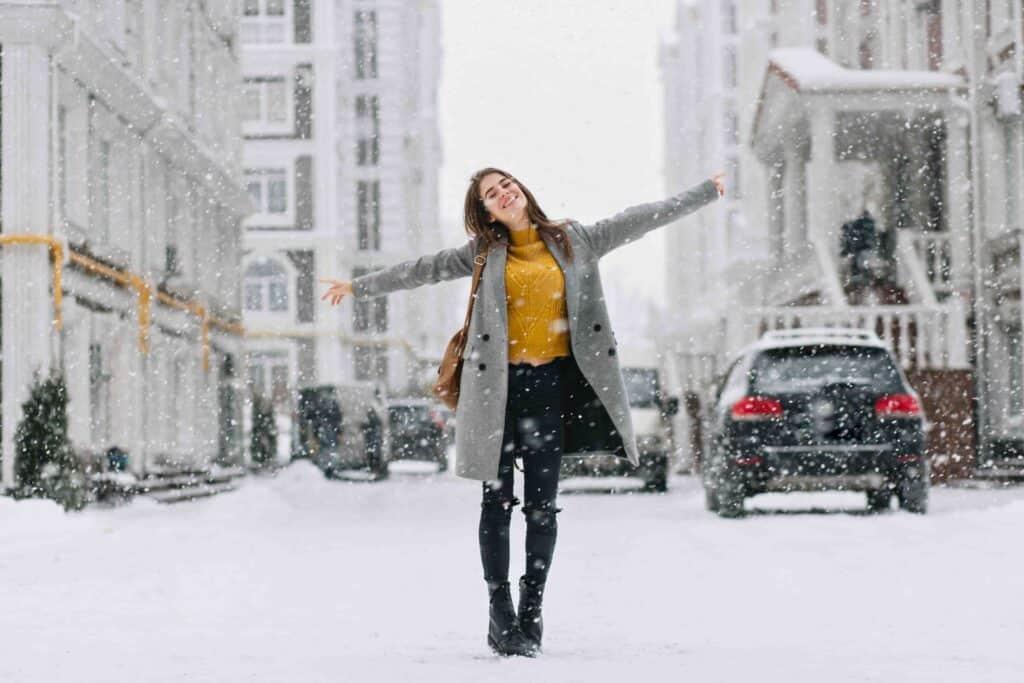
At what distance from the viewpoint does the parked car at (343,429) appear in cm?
2727

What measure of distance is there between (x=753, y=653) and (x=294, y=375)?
159 feet

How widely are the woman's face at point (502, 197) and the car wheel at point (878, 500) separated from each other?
355 inches

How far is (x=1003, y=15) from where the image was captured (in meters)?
23.0

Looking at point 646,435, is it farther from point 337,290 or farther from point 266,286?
point 266,286

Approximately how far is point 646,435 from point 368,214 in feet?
136

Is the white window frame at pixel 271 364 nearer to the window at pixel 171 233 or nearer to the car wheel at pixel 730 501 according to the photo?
the window at pixel 171 233

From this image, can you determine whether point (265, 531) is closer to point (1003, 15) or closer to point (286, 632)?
point (286, 632)

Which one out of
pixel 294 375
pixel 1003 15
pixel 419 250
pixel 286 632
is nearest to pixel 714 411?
pixel 286 632

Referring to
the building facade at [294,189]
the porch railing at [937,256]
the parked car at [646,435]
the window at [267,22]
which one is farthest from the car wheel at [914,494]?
the window at [267,22]

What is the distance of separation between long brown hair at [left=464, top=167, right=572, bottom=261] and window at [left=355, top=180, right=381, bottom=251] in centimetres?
5444

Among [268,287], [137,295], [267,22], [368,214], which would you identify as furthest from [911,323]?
[368,214]

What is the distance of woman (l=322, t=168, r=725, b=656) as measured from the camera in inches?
221

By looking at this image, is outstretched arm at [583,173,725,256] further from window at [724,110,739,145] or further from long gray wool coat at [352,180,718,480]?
window at [724,110,739,145]

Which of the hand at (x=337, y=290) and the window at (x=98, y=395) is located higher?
the hand at (x=337, y=290)
